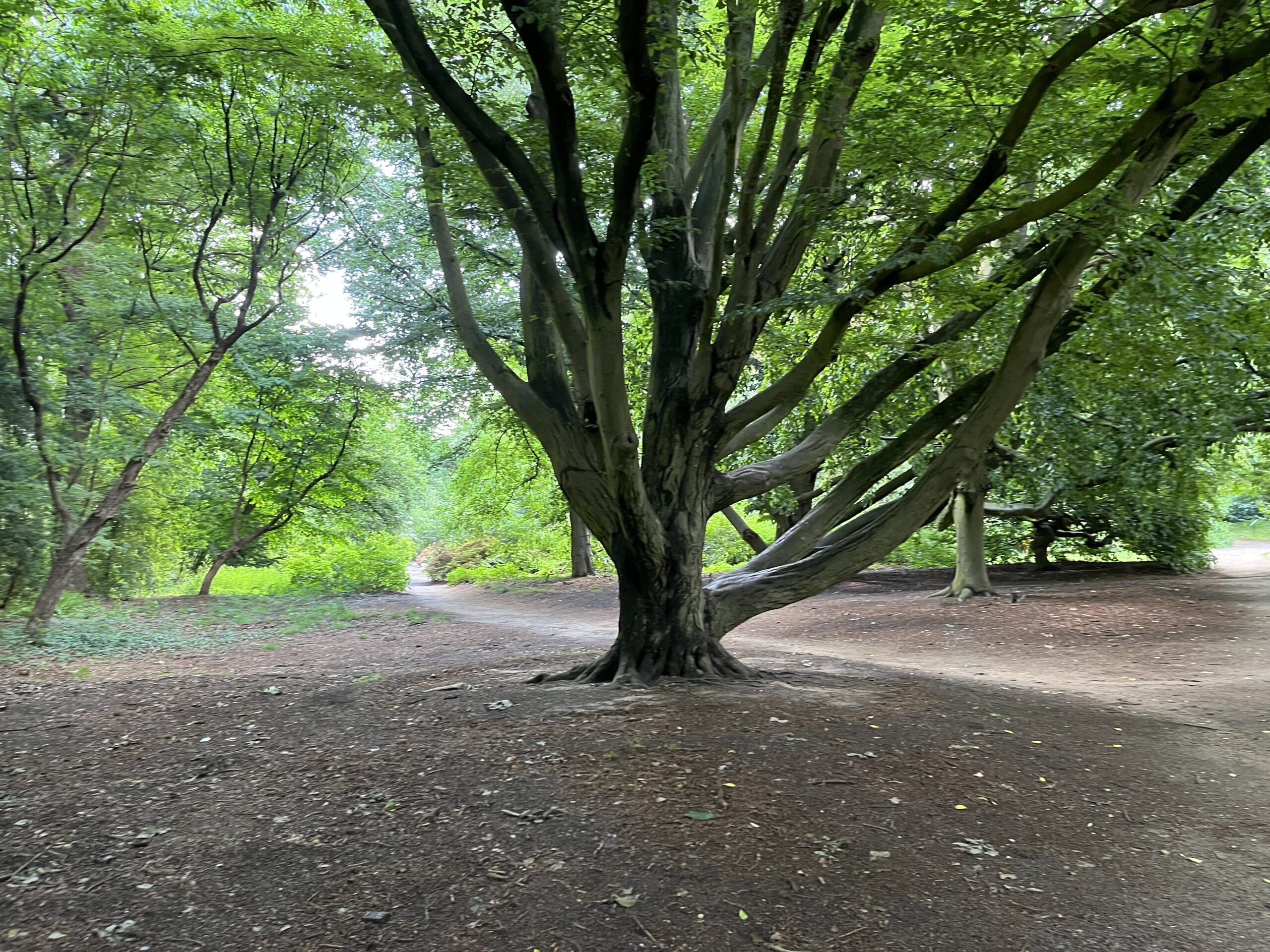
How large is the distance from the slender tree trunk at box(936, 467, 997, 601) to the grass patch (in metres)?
9.98

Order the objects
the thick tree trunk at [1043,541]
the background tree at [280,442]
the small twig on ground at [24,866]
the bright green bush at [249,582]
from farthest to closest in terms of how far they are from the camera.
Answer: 1. the bright green bush at [249,582]
2. the background tree at [280,442]
3. the thick tree trunk at [1043,541]
4. the small twig on ground at [24,866]

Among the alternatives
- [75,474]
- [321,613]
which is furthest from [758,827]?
[321,613]

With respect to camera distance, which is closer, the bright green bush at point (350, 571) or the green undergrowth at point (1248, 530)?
the bright green bush at point (350, 571)

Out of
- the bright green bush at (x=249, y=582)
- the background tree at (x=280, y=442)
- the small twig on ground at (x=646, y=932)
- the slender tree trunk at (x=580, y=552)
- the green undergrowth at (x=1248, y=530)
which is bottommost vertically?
the small twig on ground at (x=646, y=932)

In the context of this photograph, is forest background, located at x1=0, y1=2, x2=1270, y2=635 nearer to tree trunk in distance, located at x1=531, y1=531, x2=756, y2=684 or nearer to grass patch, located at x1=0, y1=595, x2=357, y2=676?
grass patch, located at x1=0, y1=595, x2=357, y2=676

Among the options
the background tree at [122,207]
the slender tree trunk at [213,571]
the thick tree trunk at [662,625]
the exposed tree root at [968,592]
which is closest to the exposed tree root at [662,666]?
the thick tree trunk at [662,625]

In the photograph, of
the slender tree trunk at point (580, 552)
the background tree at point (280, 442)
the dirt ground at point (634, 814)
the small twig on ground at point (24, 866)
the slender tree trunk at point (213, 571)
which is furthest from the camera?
the slender tree trunk at point (580, 552)

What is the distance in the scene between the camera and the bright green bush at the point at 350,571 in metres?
19.8

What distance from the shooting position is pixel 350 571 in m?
20.0

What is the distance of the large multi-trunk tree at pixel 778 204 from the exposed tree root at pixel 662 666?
25 millimetres

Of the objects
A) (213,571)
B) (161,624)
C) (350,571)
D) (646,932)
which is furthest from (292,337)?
(646,932)

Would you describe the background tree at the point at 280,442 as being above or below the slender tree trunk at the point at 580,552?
above

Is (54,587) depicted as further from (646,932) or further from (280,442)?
(646,932)

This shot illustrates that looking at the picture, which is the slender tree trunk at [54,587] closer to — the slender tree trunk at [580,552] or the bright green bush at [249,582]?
the bright green bush at [249,582]
